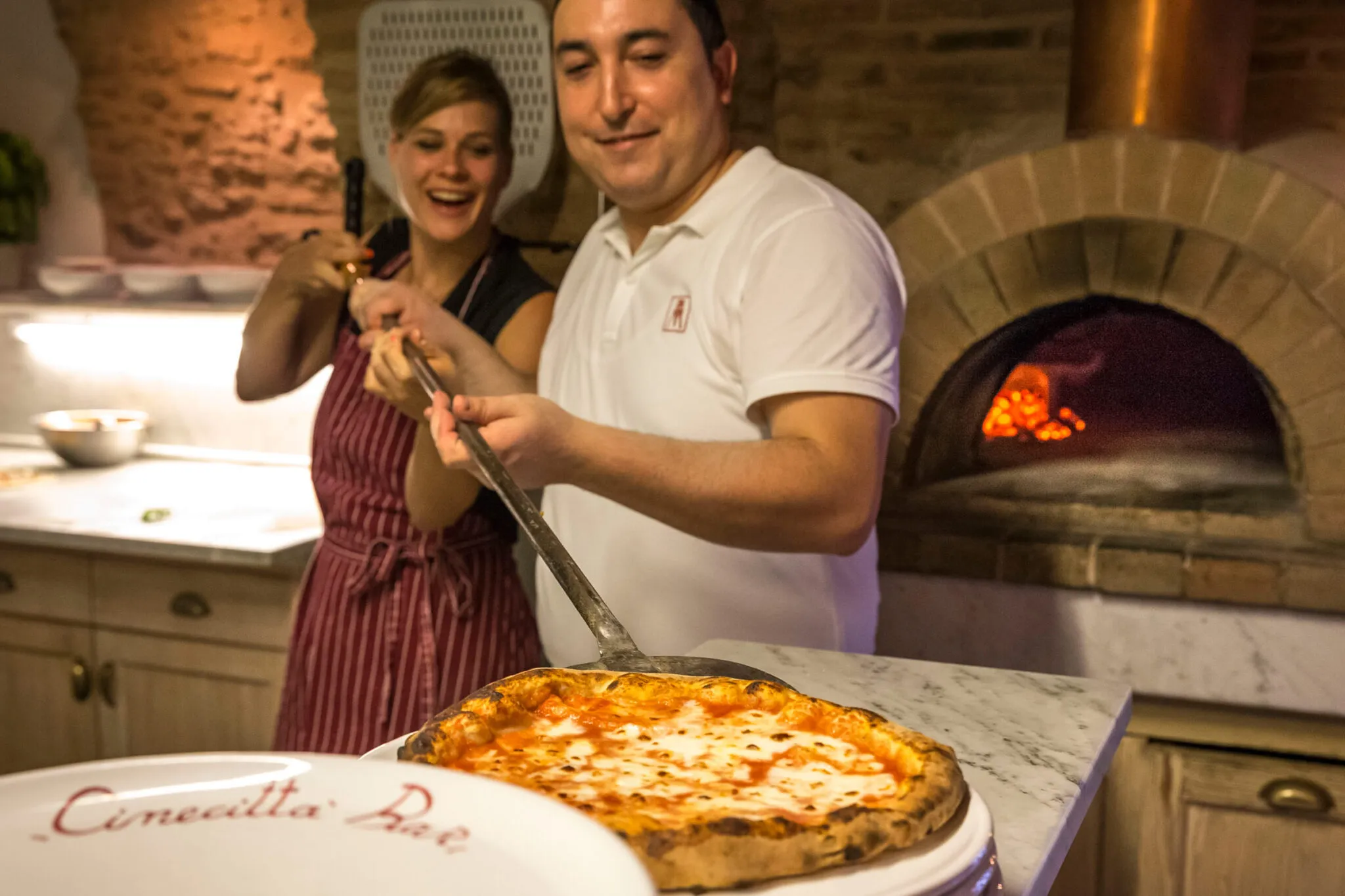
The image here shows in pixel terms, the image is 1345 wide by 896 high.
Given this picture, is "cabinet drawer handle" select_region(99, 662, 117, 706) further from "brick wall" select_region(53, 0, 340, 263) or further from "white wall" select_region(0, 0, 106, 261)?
"white wall" select_region(0, 0, 106, 261)

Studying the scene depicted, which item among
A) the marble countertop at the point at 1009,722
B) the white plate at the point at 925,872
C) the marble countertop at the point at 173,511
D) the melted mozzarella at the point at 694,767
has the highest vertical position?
the melted mozzarella at the point at 694,767

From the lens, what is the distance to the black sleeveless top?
2.06 meters

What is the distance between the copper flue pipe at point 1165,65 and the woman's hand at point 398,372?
1255mm

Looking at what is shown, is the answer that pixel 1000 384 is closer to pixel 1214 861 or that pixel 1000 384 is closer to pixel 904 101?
pixel 904 101

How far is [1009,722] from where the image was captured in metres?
1.11

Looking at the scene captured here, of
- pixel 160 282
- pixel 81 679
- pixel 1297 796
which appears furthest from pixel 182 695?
pixel 1297 796

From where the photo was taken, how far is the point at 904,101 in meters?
2.42

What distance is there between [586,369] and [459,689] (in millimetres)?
612

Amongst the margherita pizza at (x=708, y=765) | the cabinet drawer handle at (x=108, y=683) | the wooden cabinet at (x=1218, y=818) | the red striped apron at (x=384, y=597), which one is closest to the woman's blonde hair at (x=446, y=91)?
the red striped apron at (x=384, y=597)

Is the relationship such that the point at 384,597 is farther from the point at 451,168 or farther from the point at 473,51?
the point at 473,51

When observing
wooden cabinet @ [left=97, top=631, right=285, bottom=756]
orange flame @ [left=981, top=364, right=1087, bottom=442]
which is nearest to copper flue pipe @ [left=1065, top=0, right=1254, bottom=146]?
orange flame @ [left=981, top=364, right=1087, bottom=442]

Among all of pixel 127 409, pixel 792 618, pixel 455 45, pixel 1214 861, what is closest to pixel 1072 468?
pixel 1214 861

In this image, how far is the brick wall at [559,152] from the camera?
2328 millimetres

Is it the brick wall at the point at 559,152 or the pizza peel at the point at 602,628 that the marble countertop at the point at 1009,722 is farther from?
the brick wall at the point at 559,152
